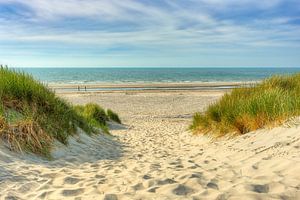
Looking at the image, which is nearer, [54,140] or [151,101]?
[54,140]

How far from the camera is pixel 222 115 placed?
32.8 ft

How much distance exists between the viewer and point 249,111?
28.5ft

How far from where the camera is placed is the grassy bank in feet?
20.9

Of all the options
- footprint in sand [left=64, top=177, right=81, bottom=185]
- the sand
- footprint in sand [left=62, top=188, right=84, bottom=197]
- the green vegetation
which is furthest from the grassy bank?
the green vegetation

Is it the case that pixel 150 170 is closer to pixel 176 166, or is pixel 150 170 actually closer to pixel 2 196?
pixel 176 166

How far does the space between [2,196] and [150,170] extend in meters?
1.99

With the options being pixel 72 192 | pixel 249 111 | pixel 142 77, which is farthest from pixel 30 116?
pixel 142 77

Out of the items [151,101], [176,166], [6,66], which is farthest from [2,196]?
[151,101]

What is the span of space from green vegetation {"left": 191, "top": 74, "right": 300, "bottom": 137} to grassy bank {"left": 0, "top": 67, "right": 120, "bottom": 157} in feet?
11.7

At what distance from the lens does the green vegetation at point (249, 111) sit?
7.85 metres

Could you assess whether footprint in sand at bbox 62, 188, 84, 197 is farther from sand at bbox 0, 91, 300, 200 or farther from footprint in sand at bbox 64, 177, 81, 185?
footprint in sand at bbox 64, 177, 81, 185

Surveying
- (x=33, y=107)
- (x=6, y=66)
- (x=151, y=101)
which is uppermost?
(x=6, y=66)

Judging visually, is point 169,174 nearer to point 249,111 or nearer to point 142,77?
point 249,111

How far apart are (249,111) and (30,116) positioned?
186 inches
